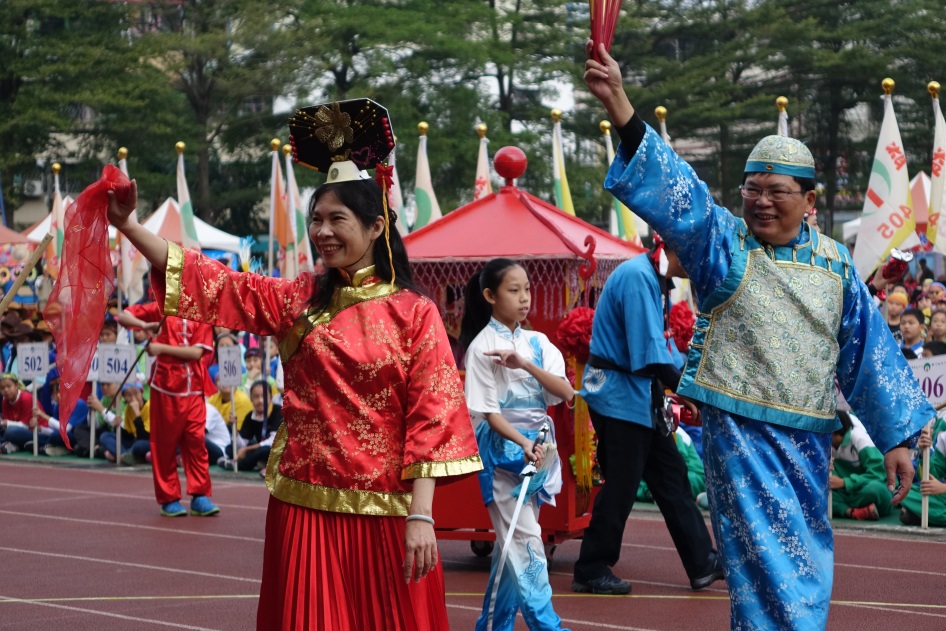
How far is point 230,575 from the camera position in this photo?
7.82 m

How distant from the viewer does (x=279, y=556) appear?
3.89m

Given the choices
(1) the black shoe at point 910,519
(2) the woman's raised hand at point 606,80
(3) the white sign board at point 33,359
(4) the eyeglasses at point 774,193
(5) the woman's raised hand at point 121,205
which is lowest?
(1) the black shoe at point 910,519

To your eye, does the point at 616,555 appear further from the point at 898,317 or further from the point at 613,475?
the point at 898,317

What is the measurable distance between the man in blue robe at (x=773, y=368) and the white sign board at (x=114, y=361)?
10.4 metres

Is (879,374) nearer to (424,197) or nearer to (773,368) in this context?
(773,368)

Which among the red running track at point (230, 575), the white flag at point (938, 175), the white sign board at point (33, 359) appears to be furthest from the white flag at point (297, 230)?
the white flag at point (938, 175)

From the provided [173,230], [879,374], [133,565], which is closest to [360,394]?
[879,374]

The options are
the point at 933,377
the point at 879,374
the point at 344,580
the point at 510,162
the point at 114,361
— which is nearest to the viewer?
the point at 344,580

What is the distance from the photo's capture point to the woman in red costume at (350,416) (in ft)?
12.5

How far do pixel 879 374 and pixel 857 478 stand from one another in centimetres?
586

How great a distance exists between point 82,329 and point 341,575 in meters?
1.05

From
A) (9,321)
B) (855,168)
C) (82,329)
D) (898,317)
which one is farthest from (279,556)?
(855,168)

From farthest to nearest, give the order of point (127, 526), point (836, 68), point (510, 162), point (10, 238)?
point (836, 68) → point (10, 238) → point (127, 526) → point (510, 162)

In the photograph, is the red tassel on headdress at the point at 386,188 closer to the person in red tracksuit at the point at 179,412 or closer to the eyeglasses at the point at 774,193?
the eyeglasses at the point at 774,193
